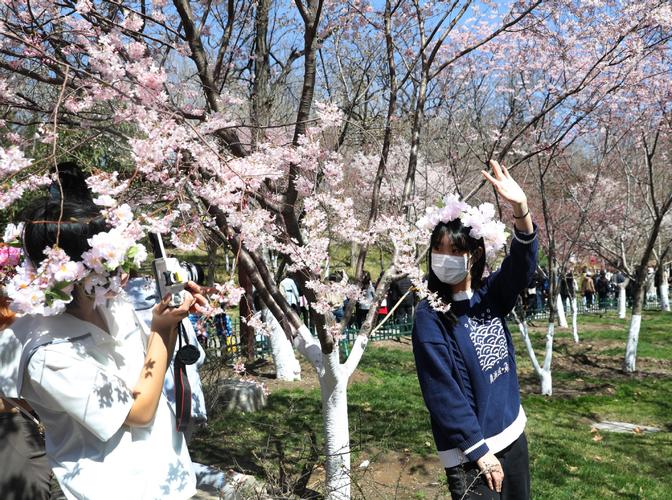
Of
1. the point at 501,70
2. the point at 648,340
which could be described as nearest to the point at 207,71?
the point at 501,70

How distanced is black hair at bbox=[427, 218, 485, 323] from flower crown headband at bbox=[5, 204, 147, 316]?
133cm

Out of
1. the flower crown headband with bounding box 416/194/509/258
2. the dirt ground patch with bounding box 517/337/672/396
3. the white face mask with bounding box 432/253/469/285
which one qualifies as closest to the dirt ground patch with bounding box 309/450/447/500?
the white face mask with bounding box 432/253/469/285

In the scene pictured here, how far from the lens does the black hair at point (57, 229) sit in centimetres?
152

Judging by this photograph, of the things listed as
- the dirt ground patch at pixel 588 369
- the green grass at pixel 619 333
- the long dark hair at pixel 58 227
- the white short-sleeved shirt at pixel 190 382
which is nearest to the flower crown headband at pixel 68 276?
the long dark hair at pixel 58 227

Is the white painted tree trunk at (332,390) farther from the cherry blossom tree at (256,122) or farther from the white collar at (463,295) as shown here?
the white collar at (463,295)

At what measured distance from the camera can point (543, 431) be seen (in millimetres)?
5801

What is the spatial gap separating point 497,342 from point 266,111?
457 cm

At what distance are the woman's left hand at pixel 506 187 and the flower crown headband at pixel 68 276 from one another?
1.35 meters

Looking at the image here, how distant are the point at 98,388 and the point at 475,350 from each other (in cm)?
142

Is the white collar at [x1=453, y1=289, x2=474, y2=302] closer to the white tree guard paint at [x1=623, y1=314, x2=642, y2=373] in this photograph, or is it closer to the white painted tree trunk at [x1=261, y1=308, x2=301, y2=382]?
the white painted tree trunk at [x1=261, y1=308, x2=301, y2=382]

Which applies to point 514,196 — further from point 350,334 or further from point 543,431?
point 350,334

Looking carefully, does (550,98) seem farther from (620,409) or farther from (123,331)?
(123,331)

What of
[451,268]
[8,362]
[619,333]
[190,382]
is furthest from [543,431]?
[619,333]

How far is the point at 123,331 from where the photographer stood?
162 cm
